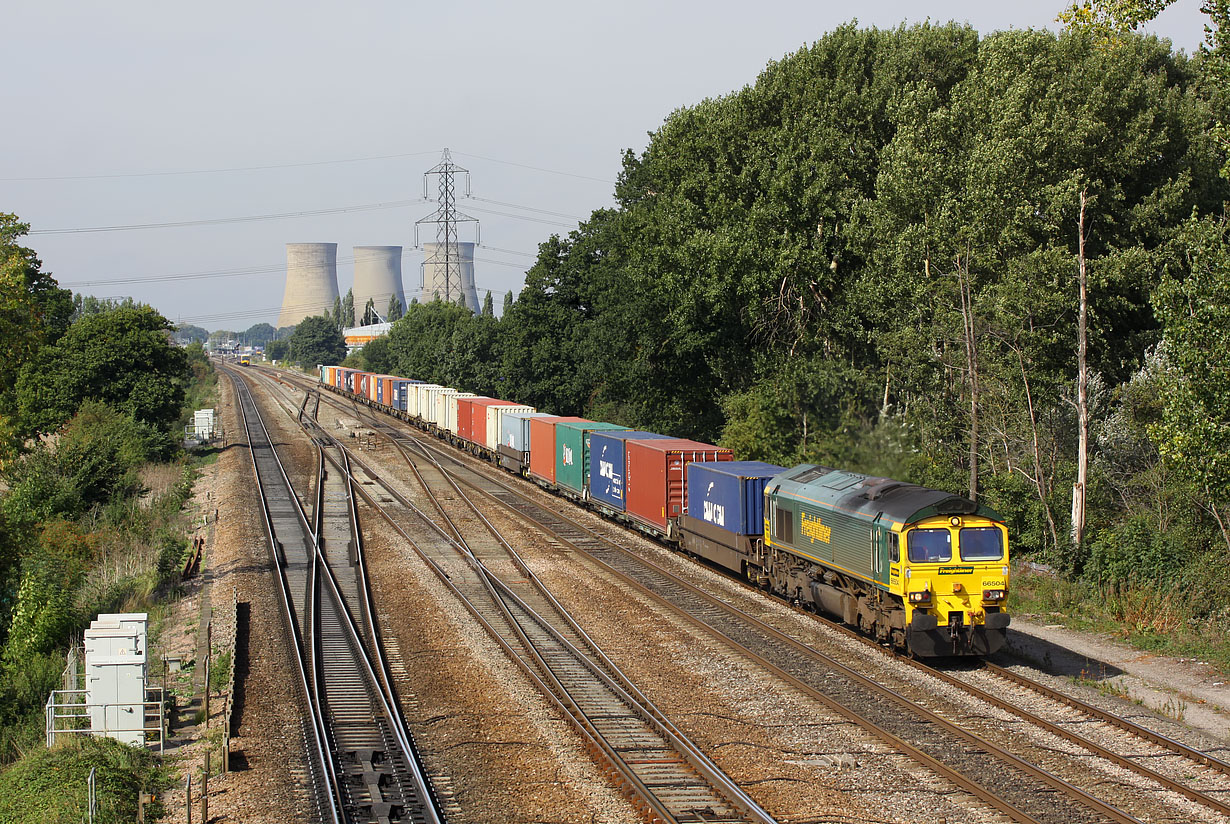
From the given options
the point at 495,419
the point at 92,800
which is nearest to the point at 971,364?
the point at 92,800

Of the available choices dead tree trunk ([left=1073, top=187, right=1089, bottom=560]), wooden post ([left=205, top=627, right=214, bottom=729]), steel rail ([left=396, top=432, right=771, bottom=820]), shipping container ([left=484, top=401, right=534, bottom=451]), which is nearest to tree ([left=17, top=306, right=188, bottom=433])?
shipping container ([left=484, top=401, right=534, bottom=451])

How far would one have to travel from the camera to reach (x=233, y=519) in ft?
129

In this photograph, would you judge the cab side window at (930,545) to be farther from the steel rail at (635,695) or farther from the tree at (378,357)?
the tree at (378,357)

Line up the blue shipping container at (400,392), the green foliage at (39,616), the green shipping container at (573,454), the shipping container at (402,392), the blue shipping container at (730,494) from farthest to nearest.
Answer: the blue shipping container at (400,392) → the shipping container at (402,392) → the green shipping container at (573,454) → the blue shipping container at (730,494) → the green foliage at (39,616)

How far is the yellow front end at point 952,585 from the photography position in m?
19.4

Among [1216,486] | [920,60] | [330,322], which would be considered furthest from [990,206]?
[330,322]

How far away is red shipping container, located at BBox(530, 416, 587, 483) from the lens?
4416cm

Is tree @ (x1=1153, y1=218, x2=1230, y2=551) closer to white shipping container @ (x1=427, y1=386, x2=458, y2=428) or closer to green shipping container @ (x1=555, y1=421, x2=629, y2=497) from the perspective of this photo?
green shipping container @ (x1=555, y1=421, x2=629, y2=497)

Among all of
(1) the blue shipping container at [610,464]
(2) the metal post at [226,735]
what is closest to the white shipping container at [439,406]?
(1) the blue shipping container at [610,464]

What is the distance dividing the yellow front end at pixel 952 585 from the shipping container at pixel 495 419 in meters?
34.7

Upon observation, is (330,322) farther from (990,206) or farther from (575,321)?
(990,206)

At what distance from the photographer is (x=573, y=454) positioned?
40.8m

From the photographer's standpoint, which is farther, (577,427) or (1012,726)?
(577,427)

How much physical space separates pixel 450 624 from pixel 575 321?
46844mm
